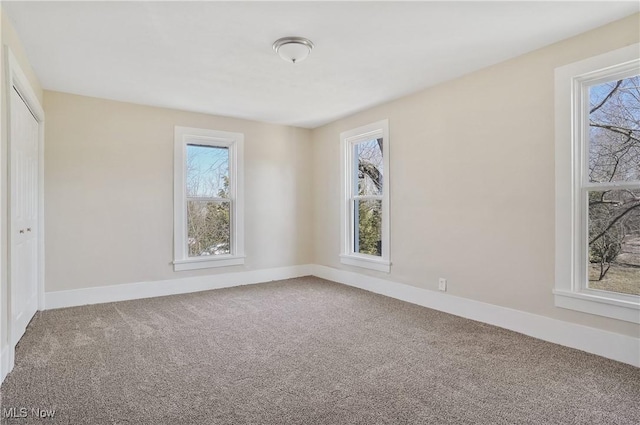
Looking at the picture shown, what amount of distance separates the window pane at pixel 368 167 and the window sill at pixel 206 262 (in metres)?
1.96

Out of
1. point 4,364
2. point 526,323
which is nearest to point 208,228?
point 4,364

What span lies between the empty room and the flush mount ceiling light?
19mm

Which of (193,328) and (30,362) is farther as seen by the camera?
(193,328)

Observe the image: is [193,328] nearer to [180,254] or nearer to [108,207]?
[180,254]

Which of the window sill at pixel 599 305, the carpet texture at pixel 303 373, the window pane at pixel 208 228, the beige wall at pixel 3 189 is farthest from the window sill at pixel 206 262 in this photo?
the window sill at pixel 599 305

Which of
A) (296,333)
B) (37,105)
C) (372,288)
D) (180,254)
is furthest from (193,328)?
(37,105)

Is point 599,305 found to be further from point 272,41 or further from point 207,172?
point 207,172

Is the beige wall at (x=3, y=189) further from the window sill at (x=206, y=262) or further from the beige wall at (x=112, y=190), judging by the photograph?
the window sill at (x=206, y=262)

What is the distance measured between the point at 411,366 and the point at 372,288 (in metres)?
2.17

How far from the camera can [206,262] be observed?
4.78 metres

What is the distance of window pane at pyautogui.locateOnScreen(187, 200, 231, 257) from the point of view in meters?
4.78

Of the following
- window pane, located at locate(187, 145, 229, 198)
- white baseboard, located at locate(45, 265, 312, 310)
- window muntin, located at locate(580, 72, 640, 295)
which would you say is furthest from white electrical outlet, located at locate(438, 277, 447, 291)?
window pane, located at locate(187, 145, 229, 198)

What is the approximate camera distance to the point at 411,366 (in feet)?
7.89

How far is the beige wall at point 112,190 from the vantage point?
3889 mm
